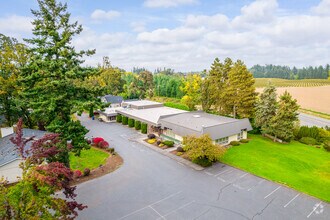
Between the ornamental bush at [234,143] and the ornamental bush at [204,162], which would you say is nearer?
the ornamental bush at [204,162]

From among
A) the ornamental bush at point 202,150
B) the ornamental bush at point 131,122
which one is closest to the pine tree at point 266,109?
the ornamental bush at point 202,150

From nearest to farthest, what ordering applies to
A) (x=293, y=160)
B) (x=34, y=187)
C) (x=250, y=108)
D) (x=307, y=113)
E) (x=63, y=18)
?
(x=34, y=187), (x=63, y=18), (x=293, y=160), (x=250, y=108), (x=307, y=113)

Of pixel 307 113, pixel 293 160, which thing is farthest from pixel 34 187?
pixel 307 113

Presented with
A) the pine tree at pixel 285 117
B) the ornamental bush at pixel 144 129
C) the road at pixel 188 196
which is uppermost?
the pine tree at pixel 285 117

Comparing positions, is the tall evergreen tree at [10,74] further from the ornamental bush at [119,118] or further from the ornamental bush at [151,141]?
the ornamental bush at [151,141]

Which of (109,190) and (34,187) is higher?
(34,187)

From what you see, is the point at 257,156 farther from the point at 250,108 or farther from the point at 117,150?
the point at 117,150

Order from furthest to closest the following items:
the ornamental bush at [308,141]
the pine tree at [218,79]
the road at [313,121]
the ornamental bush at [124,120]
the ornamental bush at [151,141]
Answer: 1. the road at [313,121]
2. the ornamental bush at [124,120]
3. the pine tree at [218,79]
4. the ornamental bush at [308,141]
5. the ornamental bush at [151,141]
